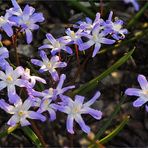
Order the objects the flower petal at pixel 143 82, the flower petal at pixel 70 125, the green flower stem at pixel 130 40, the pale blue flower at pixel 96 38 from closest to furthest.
A: 1. the flower petal at pixel 70 125
2. the flower petal at pixel 143 82
3. the pale blue flower at pixel 96 38
4. the green flower stem at pixel 130 40

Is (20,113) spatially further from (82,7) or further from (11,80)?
(82,7)

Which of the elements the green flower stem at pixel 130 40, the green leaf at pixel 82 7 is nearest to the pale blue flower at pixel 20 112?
the green flower stem at pixel 130 40

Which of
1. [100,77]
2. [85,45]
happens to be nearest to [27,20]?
[85,45]

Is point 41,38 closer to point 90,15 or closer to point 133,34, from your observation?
point 90,15

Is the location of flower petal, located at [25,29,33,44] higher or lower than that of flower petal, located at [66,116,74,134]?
higher

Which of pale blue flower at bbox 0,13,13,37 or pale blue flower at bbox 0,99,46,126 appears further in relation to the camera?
pale blue flower at bbox 0,13,13,37

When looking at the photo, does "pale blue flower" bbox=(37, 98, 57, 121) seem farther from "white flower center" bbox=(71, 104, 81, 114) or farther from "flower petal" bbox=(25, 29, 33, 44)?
"flower petal" bbox=(25, 29, 33, 44)

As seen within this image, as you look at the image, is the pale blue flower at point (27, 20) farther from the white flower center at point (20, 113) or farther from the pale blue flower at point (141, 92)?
the pale blue flower at point (141, 92)

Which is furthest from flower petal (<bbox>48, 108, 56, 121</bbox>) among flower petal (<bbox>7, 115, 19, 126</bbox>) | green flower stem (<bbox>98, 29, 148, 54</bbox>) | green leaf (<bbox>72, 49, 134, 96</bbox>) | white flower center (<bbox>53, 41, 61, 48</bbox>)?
green flower stem (<bbox>98, 29, 148, 54</bbox>)

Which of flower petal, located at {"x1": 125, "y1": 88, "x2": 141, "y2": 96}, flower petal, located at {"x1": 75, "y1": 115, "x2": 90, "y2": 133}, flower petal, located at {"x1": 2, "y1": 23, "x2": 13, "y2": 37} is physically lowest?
flower petal, located at {"x1": 75, "y1": 115, "x2": 90, "y2": 133}

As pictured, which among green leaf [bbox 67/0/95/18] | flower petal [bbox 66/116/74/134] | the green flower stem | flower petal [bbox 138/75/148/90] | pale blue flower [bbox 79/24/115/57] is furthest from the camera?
green leaf [bbox 67/0/95/18]

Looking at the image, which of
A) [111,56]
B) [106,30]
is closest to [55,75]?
[106,30]
